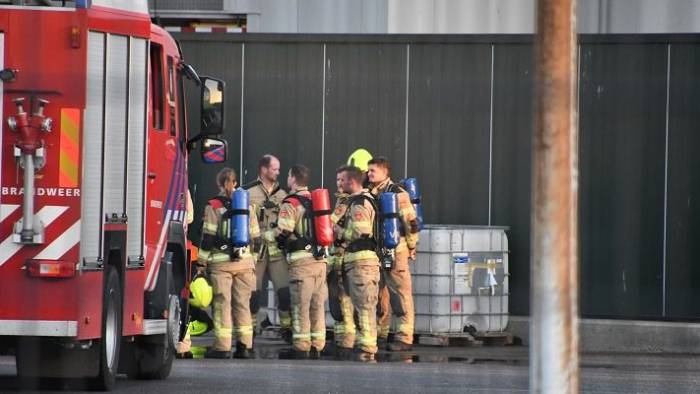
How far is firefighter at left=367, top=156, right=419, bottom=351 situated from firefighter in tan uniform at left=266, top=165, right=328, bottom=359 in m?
0.91

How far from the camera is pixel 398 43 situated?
1930 cm

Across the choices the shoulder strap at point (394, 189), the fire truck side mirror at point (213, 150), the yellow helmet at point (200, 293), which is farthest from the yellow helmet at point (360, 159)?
the fire truck side mirror at point (213, 150)

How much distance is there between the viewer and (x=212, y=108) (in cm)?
1262

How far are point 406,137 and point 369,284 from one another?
3402mm

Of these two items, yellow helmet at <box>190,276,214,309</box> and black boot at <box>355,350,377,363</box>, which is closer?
yellow helmet at <box>190,276,214,309</box>

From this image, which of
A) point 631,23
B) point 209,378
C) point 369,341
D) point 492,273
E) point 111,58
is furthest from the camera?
point 631,23

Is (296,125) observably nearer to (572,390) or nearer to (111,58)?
(111,58)

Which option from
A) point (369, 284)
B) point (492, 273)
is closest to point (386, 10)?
point (492, 273)

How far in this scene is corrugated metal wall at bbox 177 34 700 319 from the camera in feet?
Result: 61.9

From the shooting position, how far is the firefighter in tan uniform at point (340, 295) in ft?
54.9

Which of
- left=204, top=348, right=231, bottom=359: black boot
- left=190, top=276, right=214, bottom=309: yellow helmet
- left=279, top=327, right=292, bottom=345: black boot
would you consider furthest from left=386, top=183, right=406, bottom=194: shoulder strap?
left=190, top=276, right=214, bottom=309: yellow helmet

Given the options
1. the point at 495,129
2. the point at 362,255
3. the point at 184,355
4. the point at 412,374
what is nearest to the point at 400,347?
the point at 362,255

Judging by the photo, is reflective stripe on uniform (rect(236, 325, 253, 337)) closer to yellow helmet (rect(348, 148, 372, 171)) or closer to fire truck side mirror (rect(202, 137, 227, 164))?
yellow helmet (rect(348, 148, 372, 171))

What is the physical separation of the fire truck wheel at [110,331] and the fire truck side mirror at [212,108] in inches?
89.1
